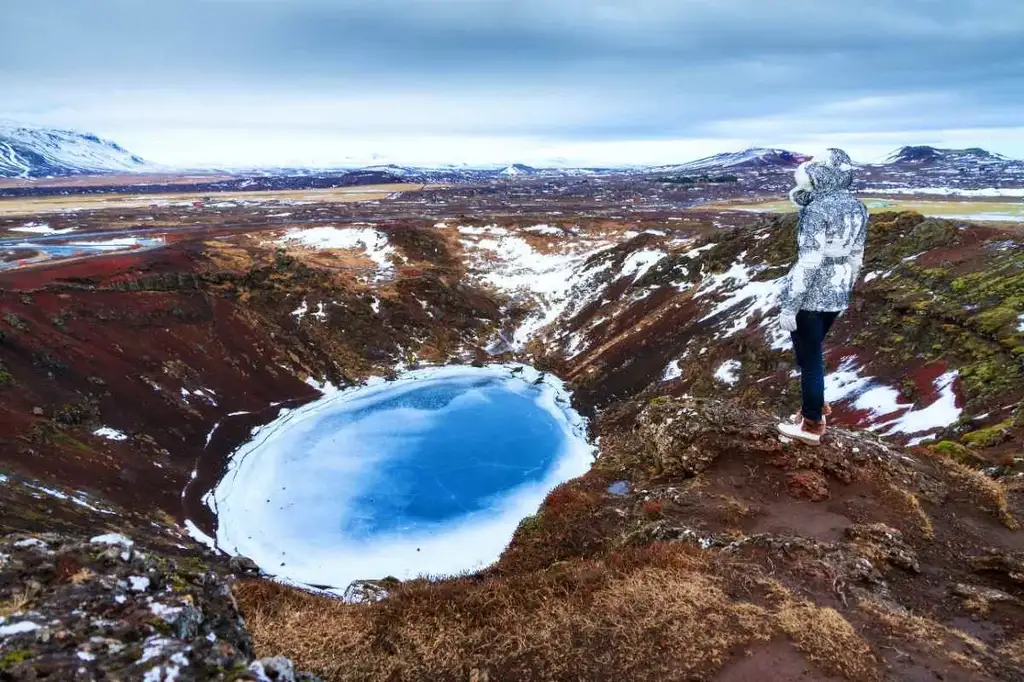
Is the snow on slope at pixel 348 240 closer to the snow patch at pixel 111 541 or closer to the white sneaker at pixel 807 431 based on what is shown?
the white sneaker at pixel 807 431

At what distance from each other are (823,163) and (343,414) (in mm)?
38380

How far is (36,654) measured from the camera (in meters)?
5.00

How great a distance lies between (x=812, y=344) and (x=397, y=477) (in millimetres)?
27270

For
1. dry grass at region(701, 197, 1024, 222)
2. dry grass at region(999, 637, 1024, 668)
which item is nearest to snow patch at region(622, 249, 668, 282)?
dry grass at region(701, 197, 1024, 222)

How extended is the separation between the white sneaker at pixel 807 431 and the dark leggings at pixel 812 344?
761mm

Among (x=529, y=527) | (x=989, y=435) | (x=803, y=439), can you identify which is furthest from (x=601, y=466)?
(x=989, y=435)

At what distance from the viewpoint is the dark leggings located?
29.4 ft

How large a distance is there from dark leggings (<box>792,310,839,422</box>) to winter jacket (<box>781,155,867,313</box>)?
218 millimetres

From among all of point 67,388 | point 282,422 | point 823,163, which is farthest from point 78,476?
point 823,163

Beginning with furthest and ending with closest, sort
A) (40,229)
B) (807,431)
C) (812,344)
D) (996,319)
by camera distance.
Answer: (40,229), (996,319), (807,431), (812,344)

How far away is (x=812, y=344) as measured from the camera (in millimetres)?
9195

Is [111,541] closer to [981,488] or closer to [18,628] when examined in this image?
[18,628]

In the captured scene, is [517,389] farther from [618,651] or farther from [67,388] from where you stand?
[618,651]

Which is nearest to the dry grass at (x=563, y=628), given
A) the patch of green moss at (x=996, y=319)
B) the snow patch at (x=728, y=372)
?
the patch of green moss at (x=996, y=319)
